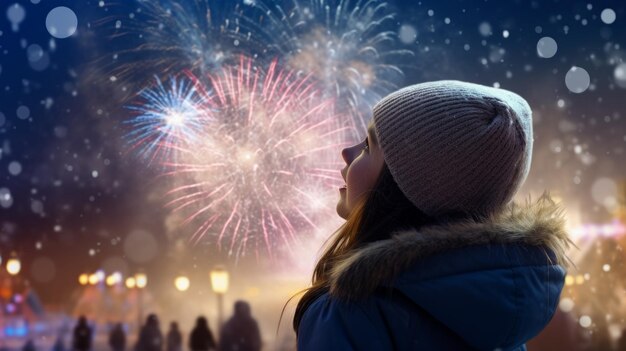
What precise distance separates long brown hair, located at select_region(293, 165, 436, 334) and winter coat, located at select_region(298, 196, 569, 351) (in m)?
0.08

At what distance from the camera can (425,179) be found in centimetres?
66

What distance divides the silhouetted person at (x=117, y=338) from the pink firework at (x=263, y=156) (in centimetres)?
128

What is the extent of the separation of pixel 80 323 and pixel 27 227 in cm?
78

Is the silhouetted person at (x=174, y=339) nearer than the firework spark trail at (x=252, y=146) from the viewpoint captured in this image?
No

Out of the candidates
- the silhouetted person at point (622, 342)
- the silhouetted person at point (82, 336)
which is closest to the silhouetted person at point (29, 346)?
the silhouetted person at point (82, 336)

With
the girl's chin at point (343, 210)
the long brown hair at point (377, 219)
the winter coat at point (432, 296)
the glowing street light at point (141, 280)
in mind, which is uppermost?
the glowing street light at point (141, 280)

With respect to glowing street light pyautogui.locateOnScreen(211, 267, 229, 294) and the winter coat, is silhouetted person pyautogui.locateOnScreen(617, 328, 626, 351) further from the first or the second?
the winter coat

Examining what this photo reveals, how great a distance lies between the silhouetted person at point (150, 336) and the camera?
3725 millimetres

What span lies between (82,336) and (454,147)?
374 centimetres

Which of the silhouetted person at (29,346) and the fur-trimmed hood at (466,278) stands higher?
the silhouetted person at (29,346)

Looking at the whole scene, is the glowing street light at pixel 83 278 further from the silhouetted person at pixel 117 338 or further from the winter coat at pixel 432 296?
the winter coat at pixel 432 296

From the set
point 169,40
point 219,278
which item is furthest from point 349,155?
point 219,278

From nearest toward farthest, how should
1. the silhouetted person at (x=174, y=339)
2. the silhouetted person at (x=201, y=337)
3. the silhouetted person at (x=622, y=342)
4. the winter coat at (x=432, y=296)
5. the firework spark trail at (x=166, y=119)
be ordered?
the winter coat at (x=432, y=296) → the firework spark trail at (x=166, y=119) → the silhouetted person at (x=201, y=337) → the silhouetted person at (x=174, y=339) → the silhouetted person at (x=622, y=342)

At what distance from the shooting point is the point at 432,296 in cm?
54
